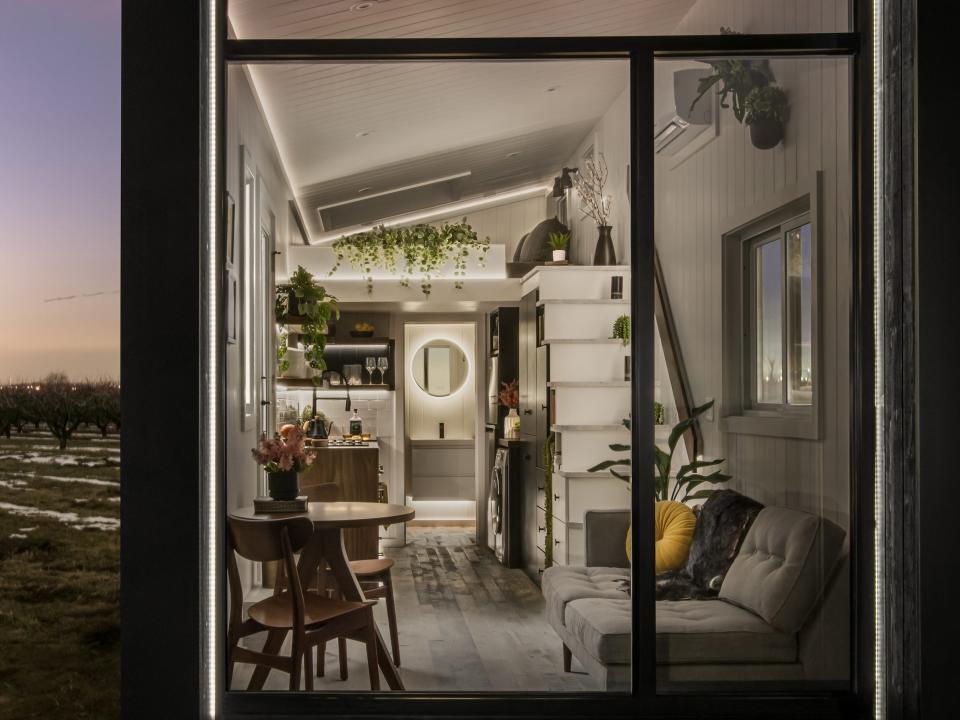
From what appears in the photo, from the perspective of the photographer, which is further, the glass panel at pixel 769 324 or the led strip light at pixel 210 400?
the glass panel at pixel 769 324

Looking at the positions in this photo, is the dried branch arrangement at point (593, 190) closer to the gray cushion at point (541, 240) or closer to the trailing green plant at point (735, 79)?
the gray cushion at point (541, 240)

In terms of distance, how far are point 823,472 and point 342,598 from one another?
81.3 inches

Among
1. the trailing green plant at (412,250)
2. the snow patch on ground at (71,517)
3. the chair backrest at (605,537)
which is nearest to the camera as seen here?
the chair backrest at (605,537)

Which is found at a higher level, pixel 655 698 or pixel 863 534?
pixel 863 534

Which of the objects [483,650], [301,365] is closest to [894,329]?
[483,650]

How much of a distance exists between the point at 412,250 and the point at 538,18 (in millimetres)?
4635

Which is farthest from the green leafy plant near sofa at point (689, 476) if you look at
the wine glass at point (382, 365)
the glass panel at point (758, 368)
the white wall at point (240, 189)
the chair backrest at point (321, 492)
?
the wine glass at point (382, 365)

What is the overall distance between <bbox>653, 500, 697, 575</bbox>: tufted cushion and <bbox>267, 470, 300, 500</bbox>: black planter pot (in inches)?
65.9

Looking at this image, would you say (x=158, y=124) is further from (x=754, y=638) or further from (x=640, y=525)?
(x=754, y=638)

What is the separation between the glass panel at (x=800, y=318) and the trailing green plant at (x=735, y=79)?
1.48ft

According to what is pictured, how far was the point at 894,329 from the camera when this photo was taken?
8.71ft

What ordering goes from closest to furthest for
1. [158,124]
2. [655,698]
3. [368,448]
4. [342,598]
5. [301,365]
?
[158,124]
[655,698]
[342,598]
[368,448]
[301,365]

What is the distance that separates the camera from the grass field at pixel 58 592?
169 inches

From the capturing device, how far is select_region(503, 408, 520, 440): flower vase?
754 cm
